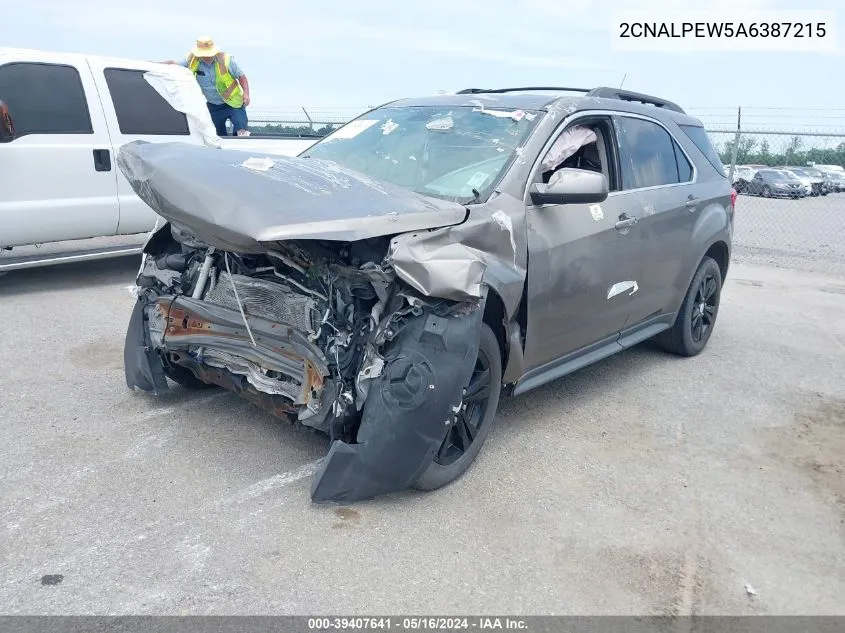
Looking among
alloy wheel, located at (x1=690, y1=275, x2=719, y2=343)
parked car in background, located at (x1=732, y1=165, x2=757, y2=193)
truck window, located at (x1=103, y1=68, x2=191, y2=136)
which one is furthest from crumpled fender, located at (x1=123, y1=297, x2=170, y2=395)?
parked car in background, located at (x1=732, y1=165, x2=757, y2=193)

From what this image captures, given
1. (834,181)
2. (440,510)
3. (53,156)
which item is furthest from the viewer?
(834,181)

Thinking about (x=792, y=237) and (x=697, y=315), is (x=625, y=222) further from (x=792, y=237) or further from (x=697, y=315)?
(x=792, y=237)

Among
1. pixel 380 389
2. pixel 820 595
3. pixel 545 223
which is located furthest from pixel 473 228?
pixel 820 595

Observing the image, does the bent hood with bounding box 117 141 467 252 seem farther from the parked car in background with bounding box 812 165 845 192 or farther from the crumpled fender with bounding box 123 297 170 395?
the parked car in background with bounding box 812 165 845 192

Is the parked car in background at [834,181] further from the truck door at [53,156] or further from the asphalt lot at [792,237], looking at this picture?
the truck door at [53,156]

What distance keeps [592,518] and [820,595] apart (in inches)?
37.5

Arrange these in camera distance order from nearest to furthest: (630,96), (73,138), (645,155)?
(645,155)
(630,96)
(73,138)

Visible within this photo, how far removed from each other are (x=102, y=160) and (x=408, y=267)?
5.06 meters

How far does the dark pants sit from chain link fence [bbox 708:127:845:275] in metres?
6.38

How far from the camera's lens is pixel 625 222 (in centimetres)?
457

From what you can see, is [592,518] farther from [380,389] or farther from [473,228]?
[473,228]

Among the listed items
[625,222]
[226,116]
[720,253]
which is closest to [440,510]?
[625,222]

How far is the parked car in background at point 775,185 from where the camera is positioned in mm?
28797

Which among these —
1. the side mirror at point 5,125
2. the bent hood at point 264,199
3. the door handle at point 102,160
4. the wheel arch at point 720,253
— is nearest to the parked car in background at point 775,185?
the wheel arch at point 720,253
